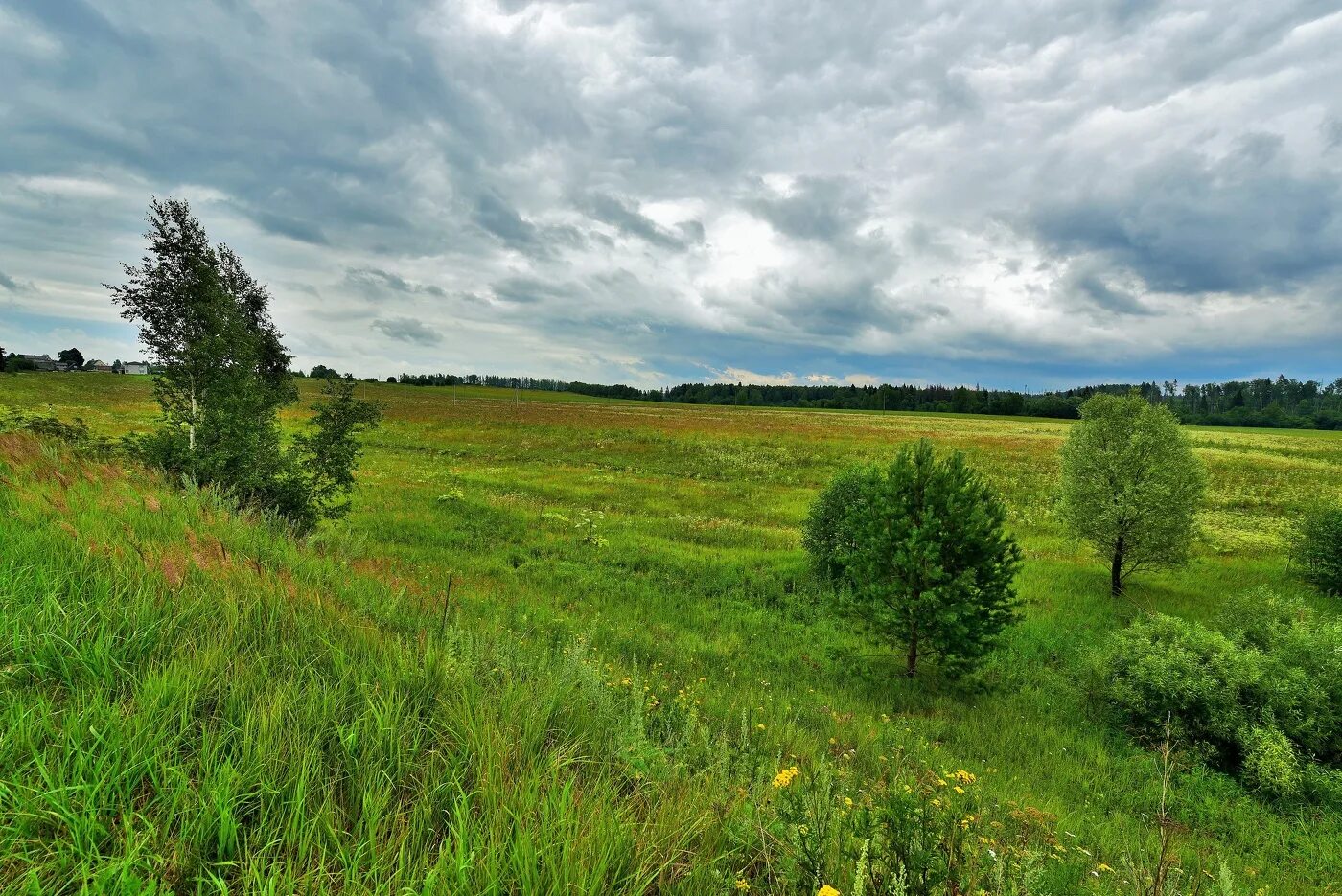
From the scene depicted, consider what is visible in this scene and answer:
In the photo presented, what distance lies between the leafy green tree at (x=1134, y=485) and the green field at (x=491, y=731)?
1733 millimetres

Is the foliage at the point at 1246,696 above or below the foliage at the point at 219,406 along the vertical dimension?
below

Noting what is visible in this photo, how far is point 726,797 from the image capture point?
2.96m

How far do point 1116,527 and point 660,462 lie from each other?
86.9 feet

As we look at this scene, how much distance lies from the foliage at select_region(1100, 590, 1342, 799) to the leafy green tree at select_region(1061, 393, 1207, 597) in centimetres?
523

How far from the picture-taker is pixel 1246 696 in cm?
780

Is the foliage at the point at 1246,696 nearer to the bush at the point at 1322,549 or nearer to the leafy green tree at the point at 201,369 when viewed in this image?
the bush at the point at 1322,549

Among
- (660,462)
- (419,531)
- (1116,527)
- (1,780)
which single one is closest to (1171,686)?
(1116,527)

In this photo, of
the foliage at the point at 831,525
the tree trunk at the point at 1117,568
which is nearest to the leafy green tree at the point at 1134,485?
the tree trunk at the point at 1117,568

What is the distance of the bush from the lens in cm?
1453

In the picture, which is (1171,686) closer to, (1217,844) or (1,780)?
(1217,844)

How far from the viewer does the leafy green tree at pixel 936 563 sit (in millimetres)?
8609

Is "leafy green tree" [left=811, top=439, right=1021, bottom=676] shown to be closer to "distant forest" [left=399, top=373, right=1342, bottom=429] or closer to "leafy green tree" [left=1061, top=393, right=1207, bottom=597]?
"leafy green tree" [left=1061, top=393, right=1207, bottom=597]

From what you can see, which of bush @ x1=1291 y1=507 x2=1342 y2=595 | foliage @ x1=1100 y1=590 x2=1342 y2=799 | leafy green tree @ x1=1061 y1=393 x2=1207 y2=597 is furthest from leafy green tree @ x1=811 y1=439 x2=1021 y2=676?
bush @ x1=1291 y1=507 x2=1342 y2=595

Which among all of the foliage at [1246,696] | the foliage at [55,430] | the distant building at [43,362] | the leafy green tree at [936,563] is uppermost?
the distant building at [43,362]
